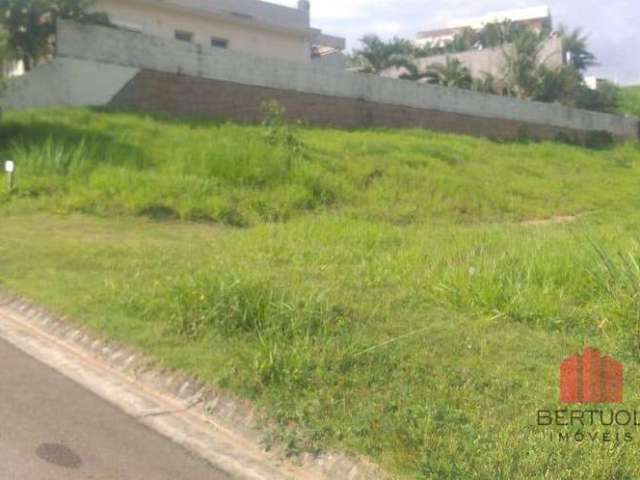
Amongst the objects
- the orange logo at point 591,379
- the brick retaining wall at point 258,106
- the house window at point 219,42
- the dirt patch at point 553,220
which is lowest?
the dirt patch at point 553,220

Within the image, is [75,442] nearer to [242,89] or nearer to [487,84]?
[242,89]

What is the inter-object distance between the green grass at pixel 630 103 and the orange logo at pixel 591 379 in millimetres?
37628

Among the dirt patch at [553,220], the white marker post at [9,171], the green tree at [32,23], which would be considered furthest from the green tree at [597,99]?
the white marker post at [9,171]

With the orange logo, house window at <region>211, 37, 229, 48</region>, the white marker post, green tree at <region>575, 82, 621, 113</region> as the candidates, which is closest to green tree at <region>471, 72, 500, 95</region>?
green tree at <region>575, 82, 621, 113</region>

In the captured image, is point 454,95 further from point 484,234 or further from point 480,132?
point 484,234

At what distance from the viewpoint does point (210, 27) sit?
27.5 metres

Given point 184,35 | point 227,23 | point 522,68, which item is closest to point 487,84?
point 522,68

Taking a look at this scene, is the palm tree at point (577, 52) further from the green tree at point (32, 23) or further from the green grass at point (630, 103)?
the green tree at point (32, 23)

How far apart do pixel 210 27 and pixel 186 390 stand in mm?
23796

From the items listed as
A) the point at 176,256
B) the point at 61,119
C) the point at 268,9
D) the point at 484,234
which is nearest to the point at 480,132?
the point at 268,9

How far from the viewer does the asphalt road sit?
4.25 m

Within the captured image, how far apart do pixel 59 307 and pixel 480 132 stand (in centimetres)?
2220

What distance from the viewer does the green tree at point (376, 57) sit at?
115 feet

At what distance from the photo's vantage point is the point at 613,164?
26438 millimetres
